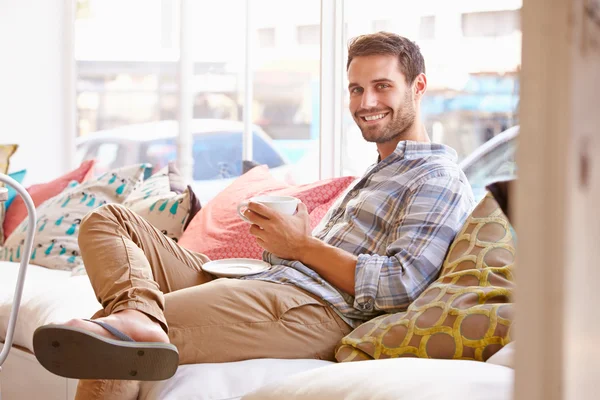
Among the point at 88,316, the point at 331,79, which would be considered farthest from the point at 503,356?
the point at 331,79

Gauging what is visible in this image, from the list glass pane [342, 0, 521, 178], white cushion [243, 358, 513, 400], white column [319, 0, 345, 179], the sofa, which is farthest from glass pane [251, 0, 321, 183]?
white cushion [243, 358, 513, 400]

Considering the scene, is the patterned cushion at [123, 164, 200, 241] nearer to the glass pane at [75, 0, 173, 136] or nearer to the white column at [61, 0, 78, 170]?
the glass pane at [75, 0, 173, 136]

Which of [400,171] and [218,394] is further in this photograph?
[400,171]

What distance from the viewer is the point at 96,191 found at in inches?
127

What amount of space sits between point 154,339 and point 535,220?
1311 mm

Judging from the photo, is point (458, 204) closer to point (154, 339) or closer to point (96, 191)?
point (154, 339)

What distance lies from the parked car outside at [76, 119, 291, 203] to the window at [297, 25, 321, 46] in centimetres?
54

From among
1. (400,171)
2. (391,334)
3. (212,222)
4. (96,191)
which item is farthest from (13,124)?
(391,334)

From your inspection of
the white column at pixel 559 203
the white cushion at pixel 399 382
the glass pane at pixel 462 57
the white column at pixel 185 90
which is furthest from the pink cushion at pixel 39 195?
the white column at pixel 559 203

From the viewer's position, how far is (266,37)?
12.3ft

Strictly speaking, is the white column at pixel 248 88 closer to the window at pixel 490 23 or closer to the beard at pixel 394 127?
the window at pixel 490 23

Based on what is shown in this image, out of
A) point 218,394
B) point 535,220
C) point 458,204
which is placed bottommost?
point 218,394

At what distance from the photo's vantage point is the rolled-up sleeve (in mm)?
1892

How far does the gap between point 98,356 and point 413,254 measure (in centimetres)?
77
